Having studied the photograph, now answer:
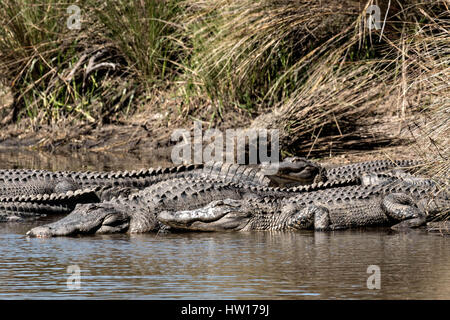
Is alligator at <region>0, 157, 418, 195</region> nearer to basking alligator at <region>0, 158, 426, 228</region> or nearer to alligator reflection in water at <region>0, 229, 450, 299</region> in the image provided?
basking alligator at <region>0, 158, 426, 228</region>

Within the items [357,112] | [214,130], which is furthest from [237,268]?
[214,130]

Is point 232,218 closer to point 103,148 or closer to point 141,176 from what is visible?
point 141,176

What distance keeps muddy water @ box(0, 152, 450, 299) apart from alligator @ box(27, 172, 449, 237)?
16 centimetres

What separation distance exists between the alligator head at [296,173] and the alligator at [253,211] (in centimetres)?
159

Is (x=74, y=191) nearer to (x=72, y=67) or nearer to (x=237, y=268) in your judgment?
(x=237, y=268)

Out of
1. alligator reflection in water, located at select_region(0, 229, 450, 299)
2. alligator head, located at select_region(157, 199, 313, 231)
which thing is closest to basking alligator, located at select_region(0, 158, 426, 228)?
alligator head, located at select_region(157, 199, 313, 231)

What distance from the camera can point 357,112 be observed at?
9.80 m

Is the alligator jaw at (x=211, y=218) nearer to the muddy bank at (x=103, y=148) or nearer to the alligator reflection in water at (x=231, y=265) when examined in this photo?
the alligator reflection in water at (x=231, y=265)

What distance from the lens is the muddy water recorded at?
4.40 m

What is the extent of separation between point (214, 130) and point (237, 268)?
19.2 ft

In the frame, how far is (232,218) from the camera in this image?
22.1 ft

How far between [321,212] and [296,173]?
220cm

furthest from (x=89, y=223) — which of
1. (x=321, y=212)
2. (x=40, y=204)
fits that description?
(x=321, y=212)

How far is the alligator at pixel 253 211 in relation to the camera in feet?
21.4
